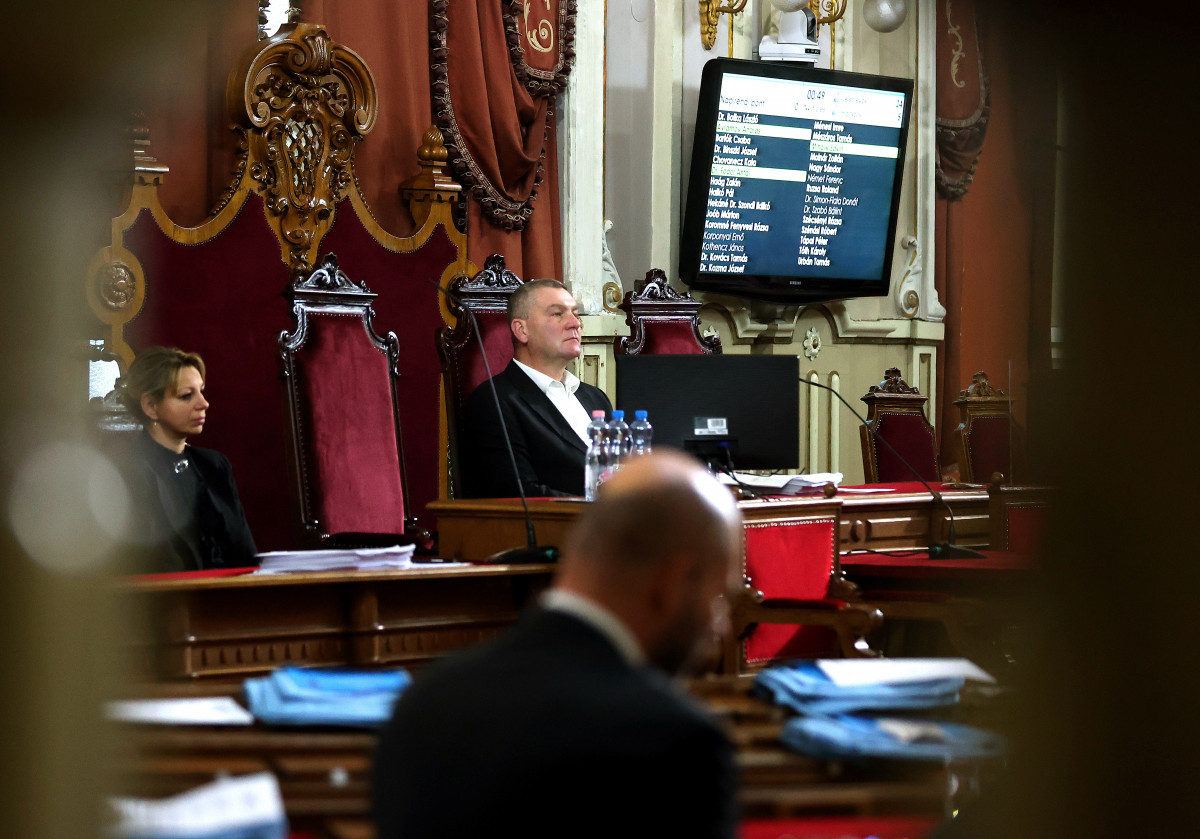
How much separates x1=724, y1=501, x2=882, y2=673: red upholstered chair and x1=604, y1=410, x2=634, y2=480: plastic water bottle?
38 centimetres

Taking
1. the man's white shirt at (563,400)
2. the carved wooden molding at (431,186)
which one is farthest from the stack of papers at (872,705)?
the carved wooden molding at (431,186)

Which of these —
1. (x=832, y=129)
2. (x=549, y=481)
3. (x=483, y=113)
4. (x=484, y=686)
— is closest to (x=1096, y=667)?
(x=484, y=686)

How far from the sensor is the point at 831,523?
3.31m

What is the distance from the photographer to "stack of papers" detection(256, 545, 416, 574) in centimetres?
247

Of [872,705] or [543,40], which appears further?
[543,40]

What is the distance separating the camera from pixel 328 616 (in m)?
2.51

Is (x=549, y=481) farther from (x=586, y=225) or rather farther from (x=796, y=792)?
(x=796, y=792)

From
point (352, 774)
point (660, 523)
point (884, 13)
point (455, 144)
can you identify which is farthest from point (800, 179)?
point (660, 523)

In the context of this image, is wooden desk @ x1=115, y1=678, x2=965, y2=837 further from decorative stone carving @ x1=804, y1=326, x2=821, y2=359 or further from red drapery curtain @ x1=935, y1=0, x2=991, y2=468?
red drapery curtain @ x1=935, y1=0, x2=991, y2=468

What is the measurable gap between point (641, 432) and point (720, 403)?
0.74 feet

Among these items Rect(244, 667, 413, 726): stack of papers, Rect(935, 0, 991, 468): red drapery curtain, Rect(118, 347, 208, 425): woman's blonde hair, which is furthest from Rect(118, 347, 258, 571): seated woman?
Rect(935, 0, 991, 468): red drapery curtain

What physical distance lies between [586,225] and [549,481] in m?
1.97

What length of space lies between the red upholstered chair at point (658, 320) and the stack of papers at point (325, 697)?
3.46 meters

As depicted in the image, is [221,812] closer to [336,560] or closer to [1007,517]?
[336,560]
